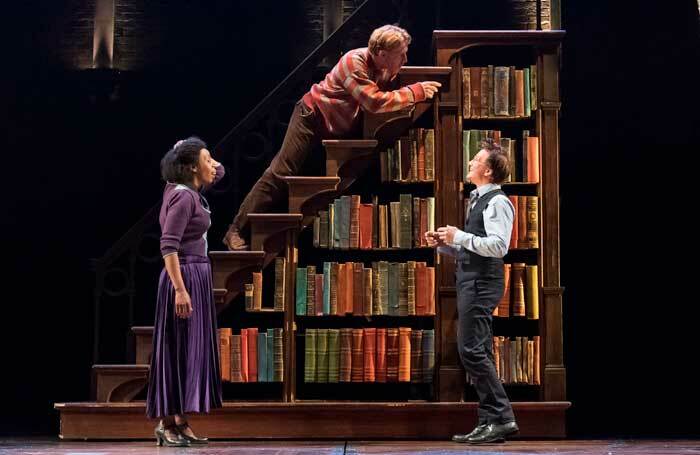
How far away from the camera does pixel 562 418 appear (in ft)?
18.2

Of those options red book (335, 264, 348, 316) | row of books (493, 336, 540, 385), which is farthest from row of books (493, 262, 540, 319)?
red book (335, 264, 348, 316)

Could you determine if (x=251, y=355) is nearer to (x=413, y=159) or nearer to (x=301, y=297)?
(x=301, y=297)

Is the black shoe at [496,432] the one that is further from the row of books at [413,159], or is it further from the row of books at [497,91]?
the row of books at [497,91]

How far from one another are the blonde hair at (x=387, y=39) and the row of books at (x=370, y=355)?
1.49 m

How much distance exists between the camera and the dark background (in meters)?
6.75

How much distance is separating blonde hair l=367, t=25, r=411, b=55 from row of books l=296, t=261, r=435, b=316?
1.15 m

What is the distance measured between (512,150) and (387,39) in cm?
94

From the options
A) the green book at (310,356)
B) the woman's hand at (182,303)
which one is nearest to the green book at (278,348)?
the green book at (310,356)

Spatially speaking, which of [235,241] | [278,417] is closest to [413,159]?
[235,241]

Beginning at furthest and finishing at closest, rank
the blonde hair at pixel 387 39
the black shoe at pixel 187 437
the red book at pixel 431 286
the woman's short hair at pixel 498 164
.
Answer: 1. the red book at pixel 431 286
2. the blonde hair at pixel 387 39
3. the woman's short hair at pixel 498 164
4. the black shoe at pixel 187 437

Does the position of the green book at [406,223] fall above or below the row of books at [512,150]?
below

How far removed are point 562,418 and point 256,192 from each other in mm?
2047

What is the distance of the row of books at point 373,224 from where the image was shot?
584 centimetres

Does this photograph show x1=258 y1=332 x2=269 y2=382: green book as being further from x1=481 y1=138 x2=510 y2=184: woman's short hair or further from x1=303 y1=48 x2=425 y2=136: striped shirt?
x1=481 y1=138 x2=510 y2=184: woman's short hair
